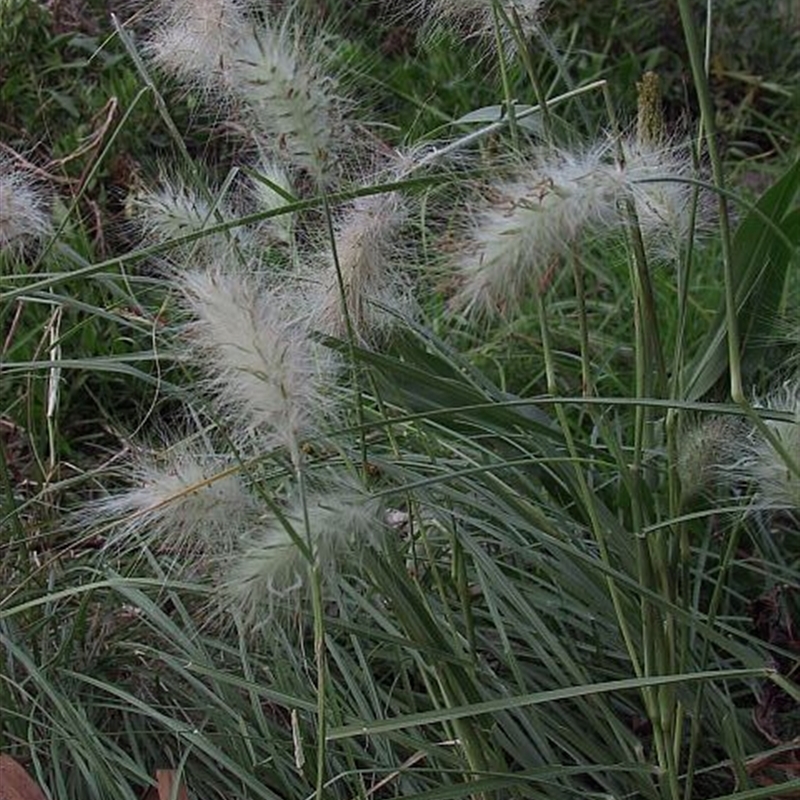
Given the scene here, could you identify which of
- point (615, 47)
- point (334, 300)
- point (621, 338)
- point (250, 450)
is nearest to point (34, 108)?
point (621, 338)

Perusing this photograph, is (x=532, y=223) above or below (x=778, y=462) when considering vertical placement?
above

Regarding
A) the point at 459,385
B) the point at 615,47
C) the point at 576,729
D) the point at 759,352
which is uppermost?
the point at 459,385

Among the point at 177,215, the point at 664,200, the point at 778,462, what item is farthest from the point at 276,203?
the point at 778,462

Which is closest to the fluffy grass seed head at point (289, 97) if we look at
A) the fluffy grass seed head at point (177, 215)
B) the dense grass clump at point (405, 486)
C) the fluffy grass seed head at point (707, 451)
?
the dense grass clump at point (405, 486)

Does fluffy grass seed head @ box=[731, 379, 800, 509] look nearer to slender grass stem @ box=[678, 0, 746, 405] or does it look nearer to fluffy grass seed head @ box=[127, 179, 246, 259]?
slender grass stem @ box=[678, 0, 746, 405]

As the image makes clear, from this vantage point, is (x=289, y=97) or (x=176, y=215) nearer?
(x=289, y=97)

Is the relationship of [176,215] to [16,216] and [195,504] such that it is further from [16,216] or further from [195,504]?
[195,504]

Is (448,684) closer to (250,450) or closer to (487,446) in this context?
(250,450)

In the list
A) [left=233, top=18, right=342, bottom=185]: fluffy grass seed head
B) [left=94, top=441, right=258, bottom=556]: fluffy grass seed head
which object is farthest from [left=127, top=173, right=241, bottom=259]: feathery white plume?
[left=94, top=441, right=258, bottom=556]: fluffy grass seed head
